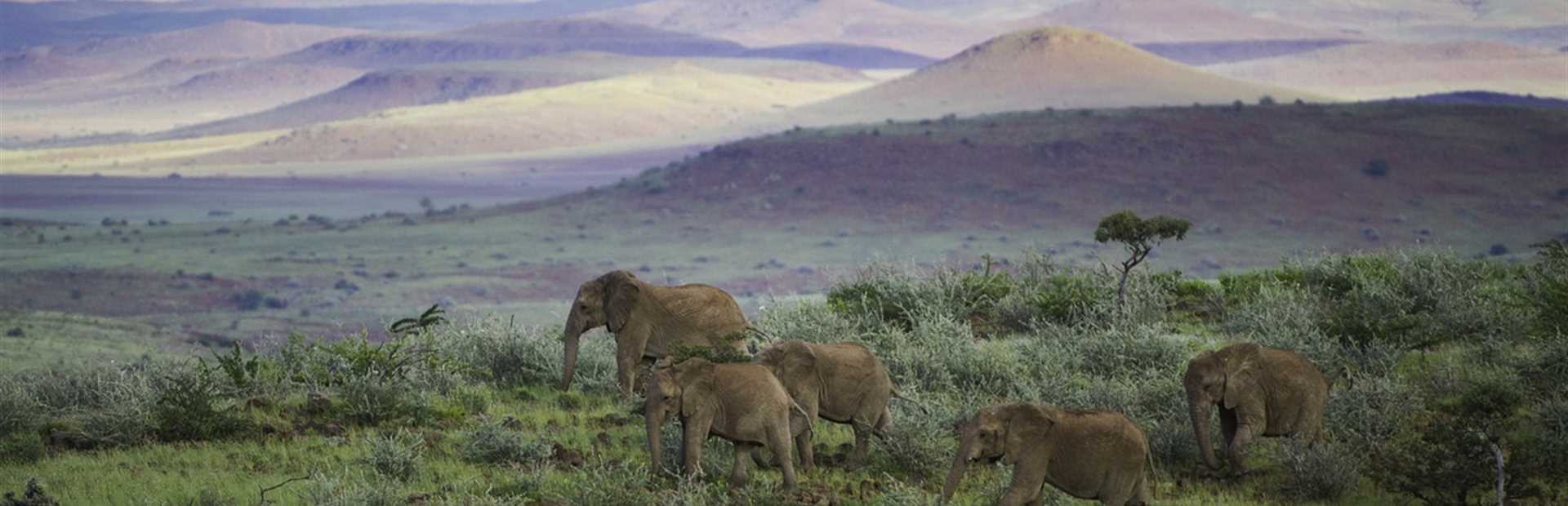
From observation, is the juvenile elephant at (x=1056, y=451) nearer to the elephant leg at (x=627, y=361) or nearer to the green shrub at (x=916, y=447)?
the green shrub at (x=916, y=447)

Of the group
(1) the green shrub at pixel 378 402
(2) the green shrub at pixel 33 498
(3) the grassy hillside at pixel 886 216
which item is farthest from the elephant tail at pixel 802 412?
(3) the grassy hillside at pixel 886 216

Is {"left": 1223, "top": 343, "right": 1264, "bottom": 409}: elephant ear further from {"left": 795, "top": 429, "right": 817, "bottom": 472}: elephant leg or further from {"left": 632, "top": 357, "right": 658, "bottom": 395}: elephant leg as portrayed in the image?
{"left": 632, "top": 357, "right": 658, "bottom": 395}: elephant leg

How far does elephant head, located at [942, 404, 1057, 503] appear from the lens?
10.1 metres

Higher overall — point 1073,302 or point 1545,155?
point 1073,302

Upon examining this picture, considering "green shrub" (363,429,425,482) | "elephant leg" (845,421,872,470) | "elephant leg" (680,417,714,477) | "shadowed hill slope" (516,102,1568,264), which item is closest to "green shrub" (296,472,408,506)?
"green shrub" (363,429,425,482)

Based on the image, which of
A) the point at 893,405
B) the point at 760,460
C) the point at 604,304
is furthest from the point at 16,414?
the point at 893,405

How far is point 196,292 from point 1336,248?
226 feet

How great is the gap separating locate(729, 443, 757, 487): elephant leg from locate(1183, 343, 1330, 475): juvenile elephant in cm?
302

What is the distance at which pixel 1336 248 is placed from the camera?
10662 cm

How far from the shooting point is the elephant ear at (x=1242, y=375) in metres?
11.9

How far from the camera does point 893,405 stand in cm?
1353

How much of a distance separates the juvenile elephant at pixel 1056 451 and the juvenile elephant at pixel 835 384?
1.86 meters

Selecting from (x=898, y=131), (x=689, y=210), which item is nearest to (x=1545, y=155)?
(x=898, y=131)

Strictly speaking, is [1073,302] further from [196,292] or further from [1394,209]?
[1394,209]
